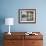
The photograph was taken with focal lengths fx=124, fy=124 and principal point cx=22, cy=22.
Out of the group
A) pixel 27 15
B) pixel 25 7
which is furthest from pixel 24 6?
pixel 27 15

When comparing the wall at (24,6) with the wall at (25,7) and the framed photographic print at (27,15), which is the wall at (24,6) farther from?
the framed photographic print at (27,15)

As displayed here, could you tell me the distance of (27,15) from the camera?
14.0ft

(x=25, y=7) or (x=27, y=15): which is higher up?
(x=25, y=7)

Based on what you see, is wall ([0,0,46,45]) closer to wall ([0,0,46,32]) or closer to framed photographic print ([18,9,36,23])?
wall ([0,0,46,32])

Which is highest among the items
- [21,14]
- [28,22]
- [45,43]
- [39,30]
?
[21,14]

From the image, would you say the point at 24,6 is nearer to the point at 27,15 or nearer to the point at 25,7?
the point at 25,7

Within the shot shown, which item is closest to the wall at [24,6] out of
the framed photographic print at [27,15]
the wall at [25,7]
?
the wall at [25,7]

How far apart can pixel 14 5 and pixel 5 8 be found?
326mm

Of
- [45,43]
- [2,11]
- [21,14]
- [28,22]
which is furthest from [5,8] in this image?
[45,43]

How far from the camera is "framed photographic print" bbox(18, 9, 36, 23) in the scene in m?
4.24

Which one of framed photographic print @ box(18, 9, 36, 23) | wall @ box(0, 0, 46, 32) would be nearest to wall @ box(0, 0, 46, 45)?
wall @ box(0, 0, 46, 32)

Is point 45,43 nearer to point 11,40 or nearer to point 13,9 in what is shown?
point 11,40

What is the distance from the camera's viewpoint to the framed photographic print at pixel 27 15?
13.9 feet

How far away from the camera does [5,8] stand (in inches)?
168
